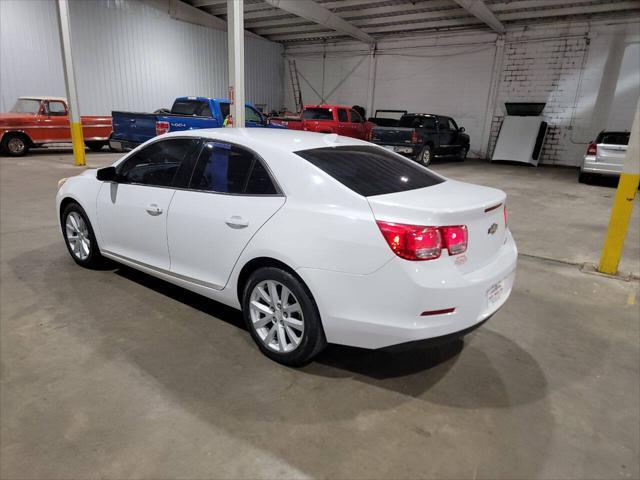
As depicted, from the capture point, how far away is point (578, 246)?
5730mm

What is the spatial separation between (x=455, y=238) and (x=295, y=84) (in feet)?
75.9

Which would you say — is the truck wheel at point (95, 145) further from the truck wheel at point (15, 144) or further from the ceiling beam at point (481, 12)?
the ceiling beam at point (481, 12)

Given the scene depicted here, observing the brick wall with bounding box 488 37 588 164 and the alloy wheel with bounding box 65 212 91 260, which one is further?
the brick wall with bounding box 488 37 588 164

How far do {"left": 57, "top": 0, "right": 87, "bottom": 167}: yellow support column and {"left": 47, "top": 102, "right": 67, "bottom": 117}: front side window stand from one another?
218cm

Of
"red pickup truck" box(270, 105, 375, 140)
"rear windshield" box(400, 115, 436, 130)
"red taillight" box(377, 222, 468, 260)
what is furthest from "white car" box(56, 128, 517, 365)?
"rear windshield" box(400, 115, 436, 130)

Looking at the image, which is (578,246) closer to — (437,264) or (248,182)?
(437,264)

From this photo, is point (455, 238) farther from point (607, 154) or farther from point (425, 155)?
point (425, 155)

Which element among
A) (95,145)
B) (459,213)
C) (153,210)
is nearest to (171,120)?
(95,145)

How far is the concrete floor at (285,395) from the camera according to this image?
198 cm

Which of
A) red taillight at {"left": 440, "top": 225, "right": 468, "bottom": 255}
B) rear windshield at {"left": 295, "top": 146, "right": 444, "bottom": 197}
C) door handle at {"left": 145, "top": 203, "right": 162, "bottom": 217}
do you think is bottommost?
door handle at {"left": 145, "top": 203, "right": 162, "bottom": 217}

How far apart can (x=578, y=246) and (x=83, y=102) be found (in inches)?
660

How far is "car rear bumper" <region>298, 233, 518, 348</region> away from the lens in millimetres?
2176

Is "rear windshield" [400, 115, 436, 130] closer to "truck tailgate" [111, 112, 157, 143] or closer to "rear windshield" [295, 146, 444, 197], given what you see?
"truck tailgate" [111, 112, 157, 143]

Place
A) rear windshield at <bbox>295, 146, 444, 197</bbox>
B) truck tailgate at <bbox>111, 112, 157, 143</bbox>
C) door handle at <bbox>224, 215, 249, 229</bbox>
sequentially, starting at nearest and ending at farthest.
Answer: rear windshield at <bbox>295, 146, 444, 197</bbox> → door handle at <bbox>224, 215, 249, 229</bbox> → truck tailgate at <bbox>111, 112, 157, 143</bbox>
